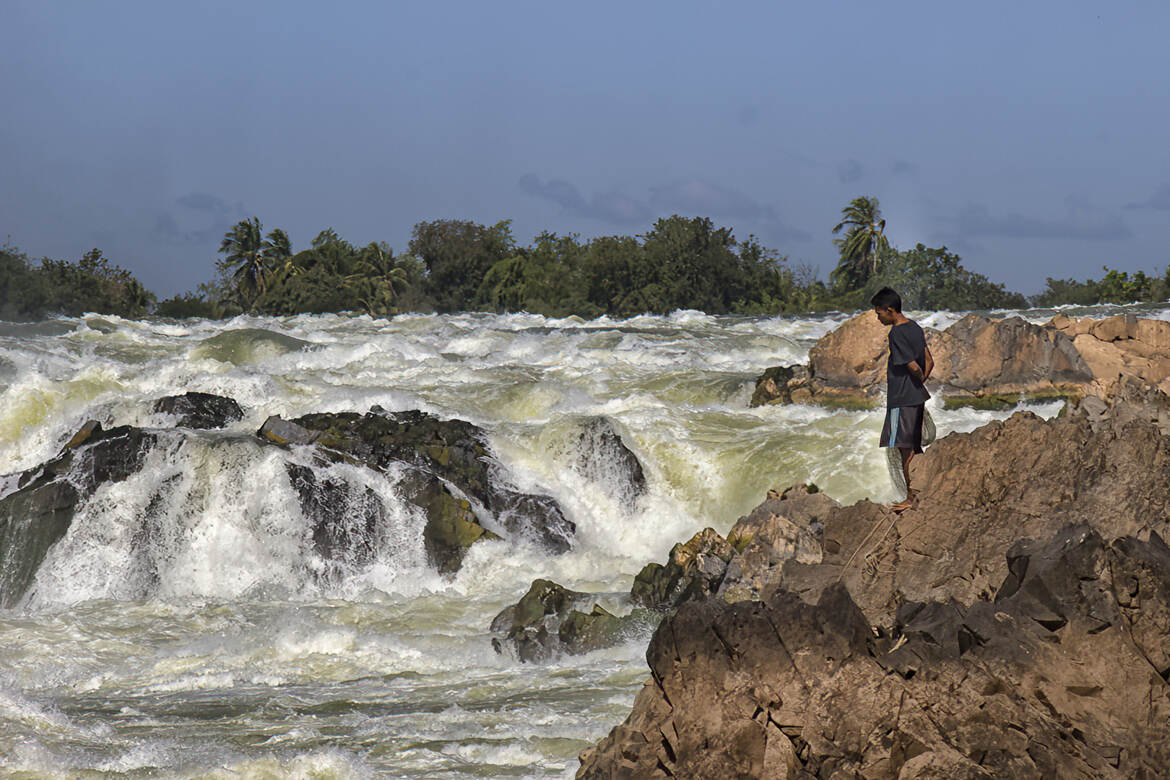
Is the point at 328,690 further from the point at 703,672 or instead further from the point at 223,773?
the point at 703,672

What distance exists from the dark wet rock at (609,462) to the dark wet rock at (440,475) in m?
0.82

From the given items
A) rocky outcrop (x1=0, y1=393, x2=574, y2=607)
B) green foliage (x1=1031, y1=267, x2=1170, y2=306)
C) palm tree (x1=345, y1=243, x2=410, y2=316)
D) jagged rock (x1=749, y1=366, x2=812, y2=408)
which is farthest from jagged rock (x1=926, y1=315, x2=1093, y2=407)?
palm tree (x1=345, y1=243, x2=410, y2=316)

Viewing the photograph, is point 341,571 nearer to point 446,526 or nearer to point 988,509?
point 446,526

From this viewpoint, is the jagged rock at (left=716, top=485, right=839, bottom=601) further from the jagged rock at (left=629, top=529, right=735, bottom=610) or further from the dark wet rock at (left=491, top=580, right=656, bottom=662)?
the dark wet rock at (left=491, top=580, right=656, bottom=662)

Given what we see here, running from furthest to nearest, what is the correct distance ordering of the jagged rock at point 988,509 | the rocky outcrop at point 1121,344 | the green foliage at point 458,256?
the green foliage at point 458,256
the rocky outcrop at point 1121,344
the jagged rock at point 988,509

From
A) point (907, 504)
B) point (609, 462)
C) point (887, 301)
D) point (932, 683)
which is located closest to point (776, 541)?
point (907, 504)

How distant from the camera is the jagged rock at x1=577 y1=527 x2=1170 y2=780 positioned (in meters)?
4.47

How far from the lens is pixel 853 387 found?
17.7m

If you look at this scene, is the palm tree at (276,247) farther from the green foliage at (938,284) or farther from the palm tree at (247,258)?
the green foliage at (938,284)

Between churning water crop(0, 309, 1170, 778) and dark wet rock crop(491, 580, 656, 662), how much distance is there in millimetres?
177

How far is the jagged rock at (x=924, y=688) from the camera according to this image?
447 centimetres

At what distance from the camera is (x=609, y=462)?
15.0m

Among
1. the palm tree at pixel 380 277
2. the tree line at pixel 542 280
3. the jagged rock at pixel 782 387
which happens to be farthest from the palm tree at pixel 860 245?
the jagged rock at pixel 782 387

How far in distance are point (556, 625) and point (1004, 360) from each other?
929 cm
